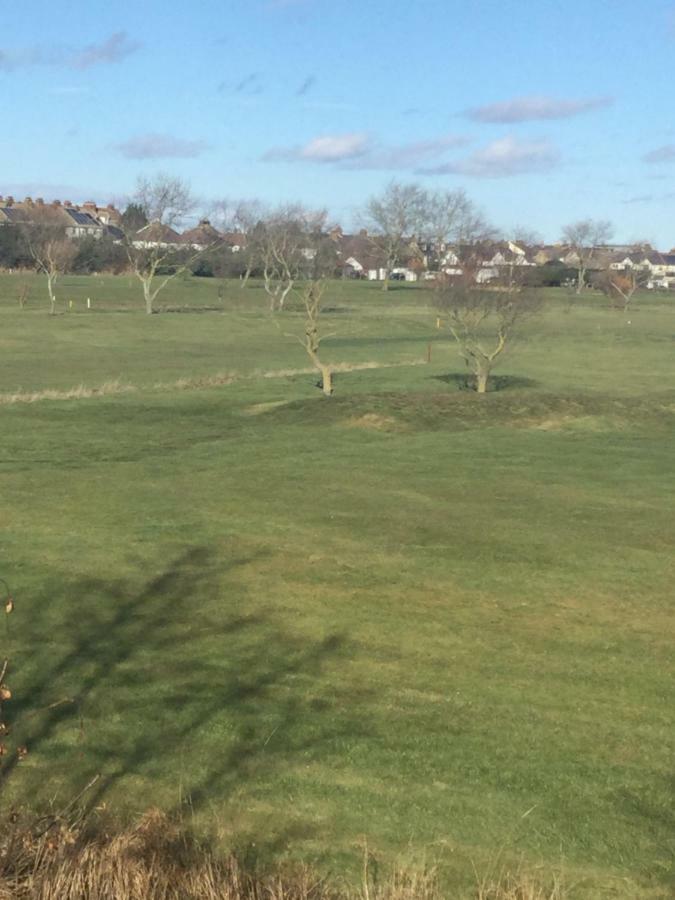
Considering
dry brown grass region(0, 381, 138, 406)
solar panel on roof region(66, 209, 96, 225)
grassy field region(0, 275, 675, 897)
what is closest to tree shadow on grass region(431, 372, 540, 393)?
grassy field region(0, 275, 675, 897)

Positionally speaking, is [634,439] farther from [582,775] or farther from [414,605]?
[582,775]

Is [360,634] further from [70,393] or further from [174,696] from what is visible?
[70,393]

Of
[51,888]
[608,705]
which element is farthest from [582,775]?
[51,888]

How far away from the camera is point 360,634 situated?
16.4 m

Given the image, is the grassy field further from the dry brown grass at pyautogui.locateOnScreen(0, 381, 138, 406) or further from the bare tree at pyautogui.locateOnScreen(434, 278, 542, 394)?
the bare tree at pyautogui.locateOnScreen(434, 278, 542, 394)

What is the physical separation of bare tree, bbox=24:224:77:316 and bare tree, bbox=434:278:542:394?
42.1 metres

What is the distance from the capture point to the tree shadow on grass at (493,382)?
51.7 meters

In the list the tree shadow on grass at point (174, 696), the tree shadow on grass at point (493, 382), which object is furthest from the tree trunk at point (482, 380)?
the tree shadow on grass at point (174, 696)

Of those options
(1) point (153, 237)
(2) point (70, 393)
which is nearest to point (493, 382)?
(2) point (70, 393)

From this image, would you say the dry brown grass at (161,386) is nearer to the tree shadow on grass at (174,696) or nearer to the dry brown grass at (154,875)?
the tree shadow on grass at (174,696)

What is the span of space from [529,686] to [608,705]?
3.33 feet

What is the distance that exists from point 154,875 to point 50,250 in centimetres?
9937

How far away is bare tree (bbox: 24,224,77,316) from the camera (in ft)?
335

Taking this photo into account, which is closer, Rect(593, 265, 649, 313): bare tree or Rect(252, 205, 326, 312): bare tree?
Rect(252, 205, 326, 312): bare tree
